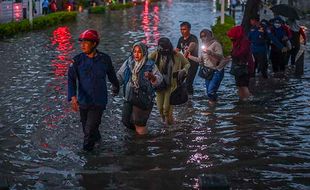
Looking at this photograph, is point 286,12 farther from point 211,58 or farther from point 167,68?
point 167,68

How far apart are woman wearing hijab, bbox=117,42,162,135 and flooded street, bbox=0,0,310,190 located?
1.65 feet

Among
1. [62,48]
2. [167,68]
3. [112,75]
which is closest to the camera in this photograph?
[112,75]

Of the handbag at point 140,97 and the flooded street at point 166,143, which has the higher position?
the handbag at point 140,97

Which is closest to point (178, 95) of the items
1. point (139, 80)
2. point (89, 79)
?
point (139, 80)

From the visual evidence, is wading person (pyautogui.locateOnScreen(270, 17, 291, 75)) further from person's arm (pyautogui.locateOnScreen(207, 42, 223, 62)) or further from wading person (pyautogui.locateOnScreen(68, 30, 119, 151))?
wading person (pyautogui.locateOnScreen(68, 30, 119, 151))

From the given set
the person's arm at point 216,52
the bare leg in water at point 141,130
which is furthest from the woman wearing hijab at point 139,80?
the person's arm at point 216,52

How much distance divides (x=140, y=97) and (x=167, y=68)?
88 cm

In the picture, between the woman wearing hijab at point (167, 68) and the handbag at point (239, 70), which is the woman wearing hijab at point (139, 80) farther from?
the handbag at point (239, 70)

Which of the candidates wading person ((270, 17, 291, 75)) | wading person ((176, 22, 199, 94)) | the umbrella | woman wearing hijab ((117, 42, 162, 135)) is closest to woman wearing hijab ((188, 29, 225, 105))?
wading person ((176, 22, 199, 94))

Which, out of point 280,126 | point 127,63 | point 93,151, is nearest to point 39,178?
point 93,151

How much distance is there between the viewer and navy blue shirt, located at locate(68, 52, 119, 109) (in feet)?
25.4

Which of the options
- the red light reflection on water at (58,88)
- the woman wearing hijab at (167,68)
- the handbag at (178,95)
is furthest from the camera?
the red light reflection on water at (58,88)

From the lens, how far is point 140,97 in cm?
Result: 845

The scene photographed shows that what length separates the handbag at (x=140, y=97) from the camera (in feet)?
27.7
